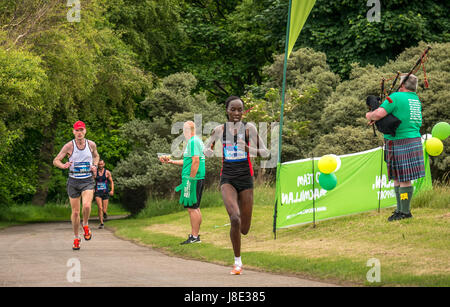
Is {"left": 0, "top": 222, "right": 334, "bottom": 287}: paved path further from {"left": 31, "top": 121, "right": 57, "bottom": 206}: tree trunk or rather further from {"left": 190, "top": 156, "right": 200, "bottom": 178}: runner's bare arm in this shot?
{"left": 31, "top": 121, "right": 57, "bottom": 206}: tree trunk

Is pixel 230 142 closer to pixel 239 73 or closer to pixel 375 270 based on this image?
pixel 375 270

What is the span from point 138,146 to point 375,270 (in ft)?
65.7

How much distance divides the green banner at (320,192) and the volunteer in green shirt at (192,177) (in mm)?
1609

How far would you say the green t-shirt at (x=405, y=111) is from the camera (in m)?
11.2

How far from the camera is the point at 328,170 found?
12406 millimetres

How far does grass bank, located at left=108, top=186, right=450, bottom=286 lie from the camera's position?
8289mm

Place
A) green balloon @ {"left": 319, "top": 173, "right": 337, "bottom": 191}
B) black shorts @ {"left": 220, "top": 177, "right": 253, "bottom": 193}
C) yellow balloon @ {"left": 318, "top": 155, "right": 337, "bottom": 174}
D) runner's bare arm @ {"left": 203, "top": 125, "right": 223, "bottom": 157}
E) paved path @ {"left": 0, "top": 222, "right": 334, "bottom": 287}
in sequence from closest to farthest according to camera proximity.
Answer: paved path @ {"left": 0, "top": 222, "right": 334, "bottom": 287}
black shorts @ {"left": 220, "top": 177, "right": 253, "bottom": 193}
runner's bare arm @ {"left": 203, "top": 125, "right": 223, "bottom": 157}
yellow balloon @ {"left": 318, "top": 155, "right": 337, "bottom": 174}
green balloon @ {"left": 319, "top": 173, "right": 337, "bottom": 191}

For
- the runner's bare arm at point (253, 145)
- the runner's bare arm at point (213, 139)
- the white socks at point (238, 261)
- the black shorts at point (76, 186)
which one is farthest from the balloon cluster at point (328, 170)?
the black shorts at point (76, 186)

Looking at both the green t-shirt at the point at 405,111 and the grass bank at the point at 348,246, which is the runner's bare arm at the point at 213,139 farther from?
the green t-shirt at the point at 405,111

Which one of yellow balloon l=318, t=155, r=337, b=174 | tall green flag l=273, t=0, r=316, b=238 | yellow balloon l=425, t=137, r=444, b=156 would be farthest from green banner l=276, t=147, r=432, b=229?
yellow balloon l=425, t=137, r=444, b=156

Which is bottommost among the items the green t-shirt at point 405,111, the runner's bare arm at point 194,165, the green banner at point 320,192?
the green banner at point 320,192

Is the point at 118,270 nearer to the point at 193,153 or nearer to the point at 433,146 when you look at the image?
the point at 193,153

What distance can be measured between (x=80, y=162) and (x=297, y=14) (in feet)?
16.3

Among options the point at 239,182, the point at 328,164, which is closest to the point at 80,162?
the point at 239,182
